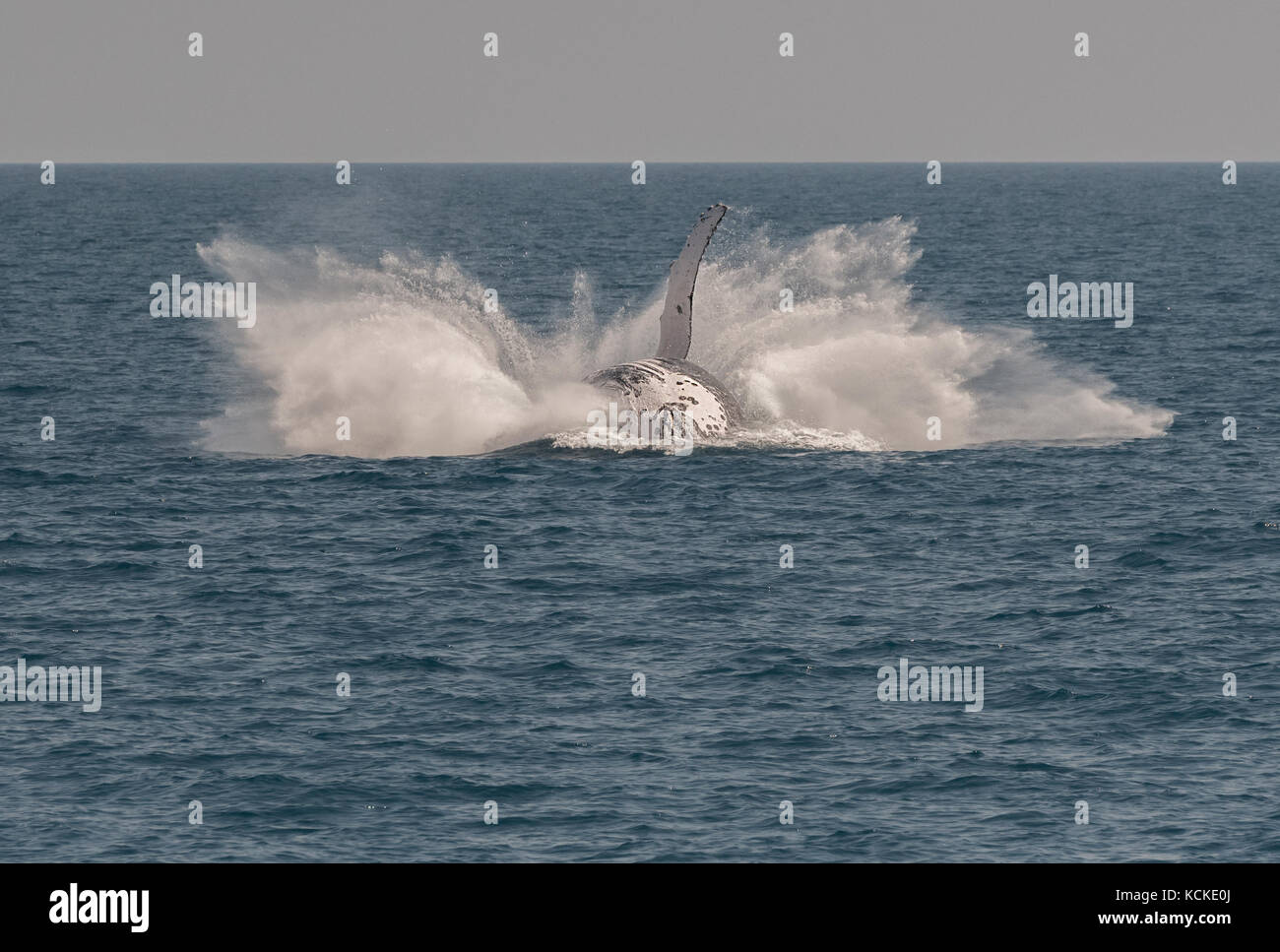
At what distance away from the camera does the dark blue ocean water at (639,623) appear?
72.4ft

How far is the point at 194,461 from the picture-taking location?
43.1 m

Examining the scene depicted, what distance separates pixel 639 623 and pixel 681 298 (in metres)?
13.1

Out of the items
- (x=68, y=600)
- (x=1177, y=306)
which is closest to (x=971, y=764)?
(x=68, y=600)

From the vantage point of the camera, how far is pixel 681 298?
4088 centimetres

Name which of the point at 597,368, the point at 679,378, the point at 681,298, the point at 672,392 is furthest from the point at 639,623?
the point at 597,368

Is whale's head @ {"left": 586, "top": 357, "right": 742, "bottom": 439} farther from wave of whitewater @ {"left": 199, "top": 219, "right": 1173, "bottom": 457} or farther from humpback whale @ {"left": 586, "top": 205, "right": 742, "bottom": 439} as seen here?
wave of whitewater @ {"left": 199, "top": 219, "right": 1173, "bottom": 457}

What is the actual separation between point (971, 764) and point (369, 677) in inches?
379

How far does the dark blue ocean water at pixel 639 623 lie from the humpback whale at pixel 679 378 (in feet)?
3.63

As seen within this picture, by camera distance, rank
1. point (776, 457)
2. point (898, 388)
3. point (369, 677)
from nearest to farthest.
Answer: point (369, 677) < point (776, 457) < point (898, 388)

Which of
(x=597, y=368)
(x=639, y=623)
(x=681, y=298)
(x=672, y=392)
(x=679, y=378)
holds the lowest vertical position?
(x=639, y=623)

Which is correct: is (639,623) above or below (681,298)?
below

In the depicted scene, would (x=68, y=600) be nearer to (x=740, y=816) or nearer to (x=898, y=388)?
(x=740, y=816)

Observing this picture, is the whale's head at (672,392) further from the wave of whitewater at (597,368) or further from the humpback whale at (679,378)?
the wave of whitewater at (597,368)

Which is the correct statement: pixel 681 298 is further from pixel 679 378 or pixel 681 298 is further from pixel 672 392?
pixel 672 392
